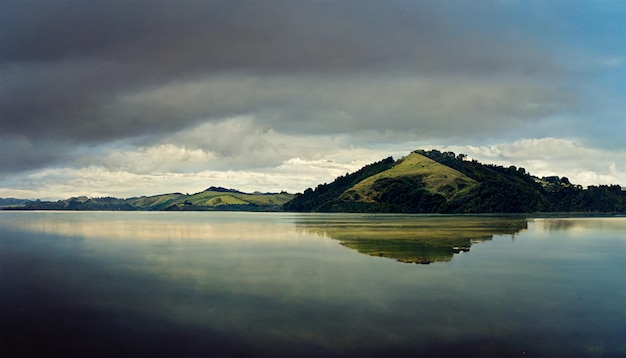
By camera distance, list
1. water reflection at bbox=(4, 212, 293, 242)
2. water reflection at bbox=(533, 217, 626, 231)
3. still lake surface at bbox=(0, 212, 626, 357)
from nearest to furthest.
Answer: still lake surface at bbox=(0, 212, 626, 357), water reflection at bbox=(4, 212, 293, 242), water reflection at bbox=(533, 217, 626, 231)

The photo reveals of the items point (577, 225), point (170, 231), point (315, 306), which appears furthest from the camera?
point (577, 225)

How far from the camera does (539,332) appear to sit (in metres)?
21.1

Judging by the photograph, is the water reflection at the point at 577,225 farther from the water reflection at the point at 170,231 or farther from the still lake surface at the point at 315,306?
the still lake surface at the point at 315,306

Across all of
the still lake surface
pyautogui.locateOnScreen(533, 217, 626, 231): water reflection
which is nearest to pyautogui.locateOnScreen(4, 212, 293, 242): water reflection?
the still lake surface

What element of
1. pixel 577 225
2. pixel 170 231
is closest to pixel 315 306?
pixel 170 231

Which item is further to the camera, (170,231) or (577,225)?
(577,225)

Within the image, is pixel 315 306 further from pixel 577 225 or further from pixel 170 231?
pixel 577 225

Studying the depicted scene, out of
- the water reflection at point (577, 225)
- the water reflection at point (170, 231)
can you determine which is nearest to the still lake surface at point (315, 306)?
the water reflection at point (170, 231)

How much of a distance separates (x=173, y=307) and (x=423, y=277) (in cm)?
1791

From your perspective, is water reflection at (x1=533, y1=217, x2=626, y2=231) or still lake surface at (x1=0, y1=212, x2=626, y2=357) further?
water reflection at (x1=533, y1=217, x2=626, y2=231)

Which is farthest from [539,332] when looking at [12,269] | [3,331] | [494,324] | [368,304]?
[12,269]

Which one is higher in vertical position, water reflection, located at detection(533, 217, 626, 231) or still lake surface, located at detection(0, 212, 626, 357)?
still lake surface, located at detection(0, 212, 626, 357)

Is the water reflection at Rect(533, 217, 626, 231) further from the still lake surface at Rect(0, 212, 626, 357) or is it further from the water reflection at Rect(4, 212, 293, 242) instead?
the still lake surface at Rect(0, 212, 626, 357)

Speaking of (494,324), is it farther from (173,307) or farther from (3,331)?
(3,331)
